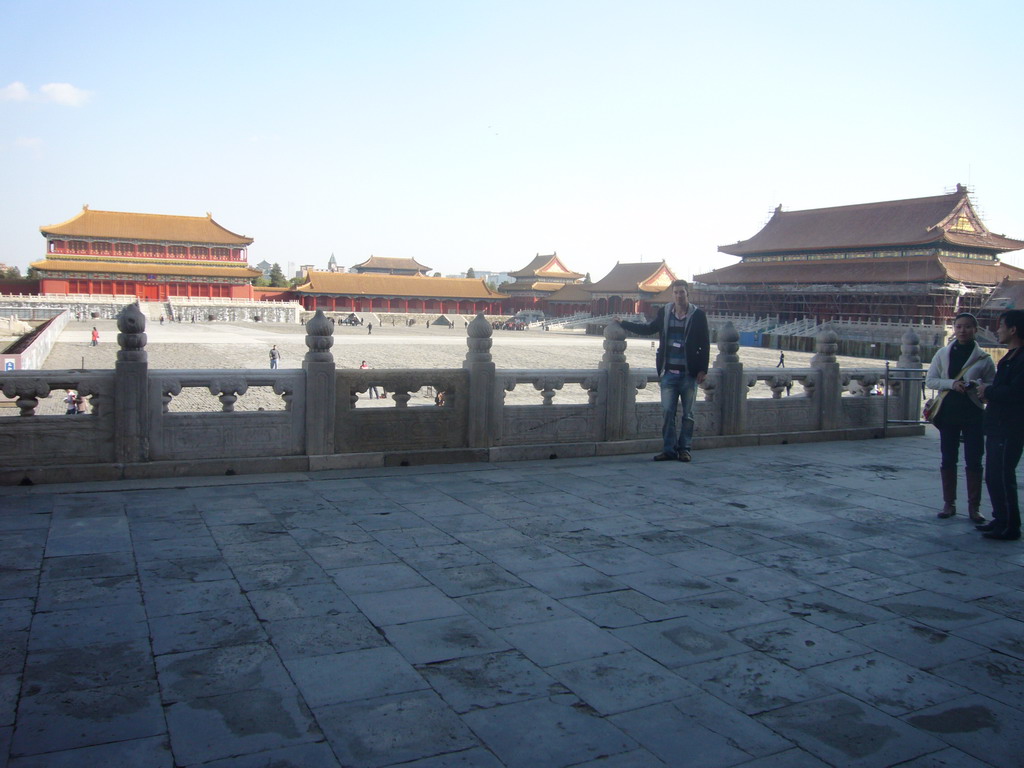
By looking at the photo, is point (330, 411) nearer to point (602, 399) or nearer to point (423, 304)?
point (602, 399)

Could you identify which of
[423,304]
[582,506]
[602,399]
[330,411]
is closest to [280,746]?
[582,506]

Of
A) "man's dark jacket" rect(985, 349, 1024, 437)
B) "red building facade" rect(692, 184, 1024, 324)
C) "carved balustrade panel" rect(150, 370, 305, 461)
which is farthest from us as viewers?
"red building facade" rect(692, 184, 1024, 324)

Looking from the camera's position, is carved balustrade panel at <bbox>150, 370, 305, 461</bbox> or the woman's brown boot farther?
carved balustrade panel at <bbox>150, 370, 305, 461</bbox>

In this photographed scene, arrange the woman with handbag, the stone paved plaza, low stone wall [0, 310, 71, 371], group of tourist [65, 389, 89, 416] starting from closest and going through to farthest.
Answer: the stone paved plaza → the woman with handbag → group of tourist [65, 389, 89, 416] → low stone wall [0, 310, 71, 371]

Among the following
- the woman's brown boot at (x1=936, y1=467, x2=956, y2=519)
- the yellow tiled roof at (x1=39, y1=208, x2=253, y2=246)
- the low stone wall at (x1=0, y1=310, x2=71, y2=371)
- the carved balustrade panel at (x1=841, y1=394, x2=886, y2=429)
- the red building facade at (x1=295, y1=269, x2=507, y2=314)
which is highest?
the yellow tiled roof at (x1=39, y1=208, x2=253, y2=246)

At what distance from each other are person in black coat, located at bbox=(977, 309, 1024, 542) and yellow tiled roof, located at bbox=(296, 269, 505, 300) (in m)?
62.1

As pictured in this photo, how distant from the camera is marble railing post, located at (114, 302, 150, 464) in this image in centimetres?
Answer: 560

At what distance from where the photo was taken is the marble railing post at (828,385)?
873cm

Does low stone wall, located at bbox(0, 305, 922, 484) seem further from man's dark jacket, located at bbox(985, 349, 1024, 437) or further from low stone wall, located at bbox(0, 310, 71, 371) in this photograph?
low stone wall, located at bbox(0, 310, 71, 371)

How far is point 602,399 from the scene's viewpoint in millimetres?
7438

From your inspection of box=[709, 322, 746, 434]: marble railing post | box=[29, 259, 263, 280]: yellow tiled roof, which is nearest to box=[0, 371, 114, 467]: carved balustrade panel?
box=[709, 322, 746, 434]: marble railing post

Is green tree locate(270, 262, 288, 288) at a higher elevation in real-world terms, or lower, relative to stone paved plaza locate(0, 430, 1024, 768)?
higher

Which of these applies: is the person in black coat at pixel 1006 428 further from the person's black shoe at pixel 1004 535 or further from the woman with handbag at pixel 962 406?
the woman with handbag at pixel 962 406

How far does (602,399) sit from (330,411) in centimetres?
255
